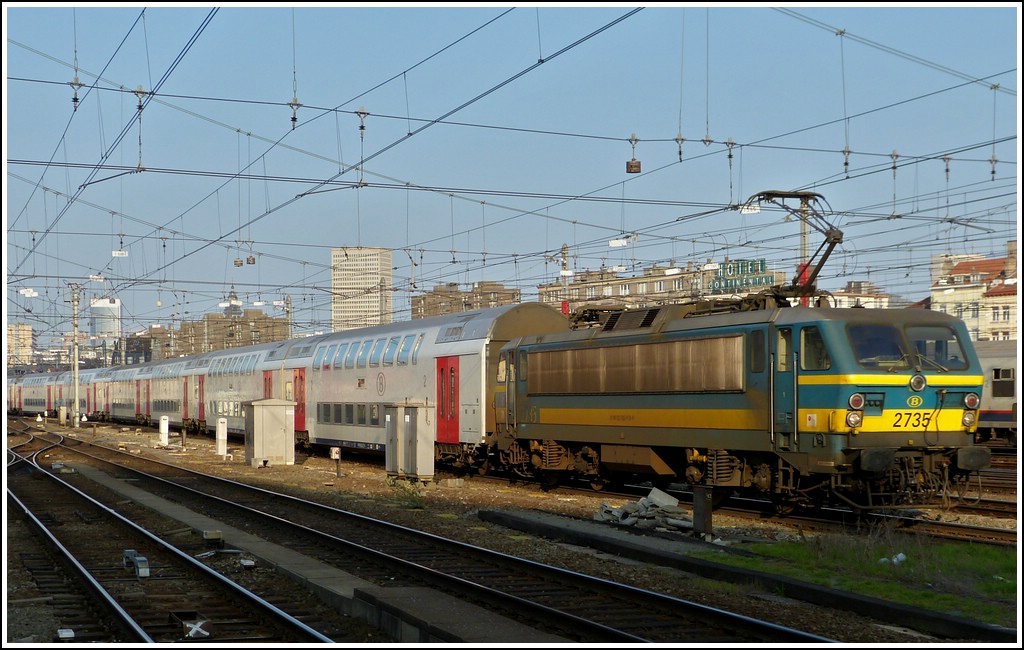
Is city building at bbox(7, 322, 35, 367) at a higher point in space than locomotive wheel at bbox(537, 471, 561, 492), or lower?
higher

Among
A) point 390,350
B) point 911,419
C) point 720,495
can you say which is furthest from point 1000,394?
point 911,419

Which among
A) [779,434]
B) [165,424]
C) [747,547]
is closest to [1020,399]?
[747,547]

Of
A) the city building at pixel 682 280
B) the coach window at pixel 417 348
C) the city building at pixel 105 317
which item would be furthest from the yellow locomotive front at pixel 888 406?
the city building at pixel 105 317

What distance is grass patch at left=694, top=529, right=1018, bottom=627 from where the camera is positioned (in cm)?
1125

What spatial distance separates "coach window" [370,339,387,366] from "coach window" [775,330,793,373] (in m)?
17.8

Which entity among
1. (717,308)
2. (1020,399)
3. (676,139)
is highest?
(676,139)

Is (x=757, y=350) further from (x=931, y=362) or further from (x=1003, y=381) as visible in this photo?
(x=1003, y=381)

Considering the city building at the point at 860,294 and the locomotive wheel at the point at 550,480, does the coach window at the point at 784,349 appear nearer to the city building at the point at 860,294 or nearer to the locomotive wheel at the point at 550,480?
the city building at the point at 860,294

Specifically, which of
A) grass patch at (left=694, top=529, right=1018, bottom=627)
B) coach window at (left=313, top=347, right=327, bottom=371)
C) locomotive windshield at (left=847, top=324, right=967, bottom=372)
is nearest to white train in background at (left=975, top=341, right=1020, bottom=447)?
locomotive windshield at (left=847, top=324, right=967, bottom=372)

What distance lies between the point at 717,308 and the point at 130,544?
35.9 feet

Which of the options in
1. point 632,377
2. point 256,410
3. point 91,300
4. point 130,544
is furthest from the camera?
point 91,300

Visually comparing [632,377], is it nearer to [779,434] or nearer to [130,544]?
[779,434]

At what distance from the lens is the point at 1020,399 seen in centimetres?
1234

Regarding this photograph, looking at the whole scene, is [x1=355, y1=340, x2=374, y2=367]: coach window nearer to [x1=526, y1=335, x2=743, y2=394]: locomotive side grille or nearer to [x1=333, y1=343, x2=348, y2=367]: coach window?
[x1=333, y1=343, x2=348, y2=367]: coach window
